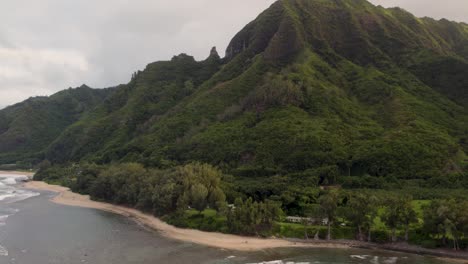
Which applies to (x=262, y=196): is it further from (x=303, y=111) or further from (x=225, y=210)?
(x=303, y=111)

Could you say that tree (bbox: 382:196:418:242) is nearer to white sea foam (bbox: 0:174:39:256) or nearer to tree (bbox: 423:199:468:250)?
Answer: tree (bbox: 423:199:468:250)

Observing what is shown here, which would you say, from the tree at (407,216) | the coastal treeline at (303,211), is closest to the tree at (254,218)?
the coastal treeline at (303,211)

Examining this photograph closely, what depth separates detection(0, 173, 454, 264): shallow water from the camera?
2844 inches

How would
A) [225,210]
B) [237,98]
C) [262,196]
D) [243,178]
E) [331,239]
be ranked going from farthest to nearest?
1. [237,98]
2. [243,178]
3. [262,196]
4. [225,210]
5. [331,239]

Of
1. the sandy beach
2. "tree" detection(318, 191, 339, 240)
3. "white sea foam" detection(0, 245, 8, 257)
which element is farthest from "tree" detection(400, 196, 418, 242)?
"white sea foam" detection(0, 245, 8, 257)

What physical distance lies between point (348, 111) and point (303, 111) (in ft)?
55.8

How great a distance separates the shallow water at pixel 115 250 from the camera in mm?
72250

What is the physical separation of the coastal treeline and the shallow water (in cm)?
580

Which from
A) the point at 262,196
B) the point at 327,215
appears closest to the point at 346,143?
the point at 262,196

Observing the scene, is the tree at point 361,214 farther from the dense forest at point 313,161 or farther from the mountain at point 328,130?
the mountain at point 328,130

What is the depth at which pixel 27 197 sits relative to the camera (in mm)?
150250

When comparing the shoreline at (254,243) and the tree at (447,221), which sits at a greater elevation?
the tree at (447,221)

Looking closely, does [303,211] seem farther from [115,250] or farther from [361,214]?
[115,250]

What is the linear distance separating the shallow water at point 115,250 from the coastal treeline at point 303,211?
5802mm
